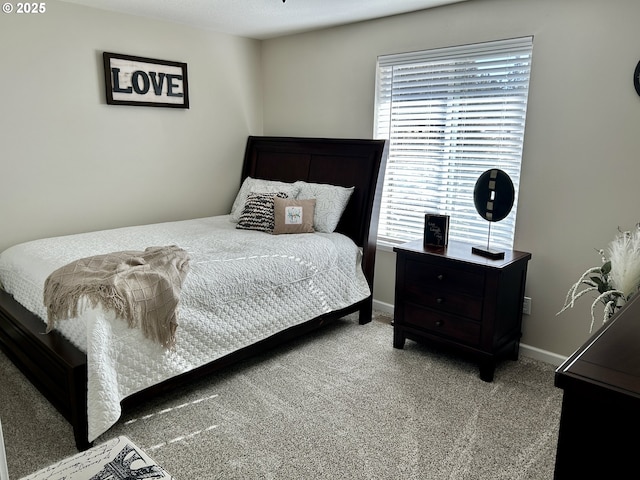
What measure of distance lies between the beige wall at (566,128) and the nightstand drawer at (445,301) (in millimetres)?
515

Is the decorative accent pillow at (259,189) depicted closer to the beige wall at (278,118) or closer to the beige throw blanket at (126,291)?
the beige wall at (278,118)

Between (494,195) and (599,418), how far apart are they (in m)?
2.09

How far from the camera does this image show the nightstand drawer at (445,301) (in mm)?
2766

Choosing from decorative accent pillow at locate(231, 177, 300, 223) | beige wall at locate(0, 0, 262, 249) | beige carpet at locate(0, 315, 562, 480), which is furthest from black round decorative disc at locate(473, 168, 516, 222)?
beige wall at locate(0, 0, 262, 249)

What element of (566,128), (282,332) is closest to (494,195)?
(566,128)

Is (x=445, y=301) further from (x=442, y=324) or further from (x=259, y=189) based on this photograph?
(x=259, y=189)

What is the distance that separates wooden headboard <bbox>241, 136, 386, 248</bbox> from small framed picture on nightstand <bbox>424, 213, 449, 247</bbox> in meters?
0.51

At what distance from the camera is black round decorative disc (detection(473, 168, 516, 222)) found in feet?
9.10

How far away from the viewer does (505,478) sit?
6.32 ft

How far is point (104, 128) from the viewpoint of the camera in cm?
347

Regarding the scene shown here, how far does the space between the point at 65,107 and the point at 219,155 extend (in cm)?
131

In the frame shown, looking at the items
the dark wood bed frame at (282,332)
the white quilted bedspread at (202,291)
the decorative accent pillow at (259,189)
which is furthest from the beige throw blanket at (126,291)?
the decorative accent pillow at (259,189)

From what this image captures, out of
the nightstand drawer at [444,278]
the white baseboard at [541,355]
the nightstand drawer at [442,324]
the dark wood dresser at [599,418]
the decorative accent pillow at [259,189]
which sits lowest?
the white baseboard at [541,355]

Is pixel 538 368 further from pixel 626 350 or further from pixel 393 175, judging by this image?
pixel 626 350
